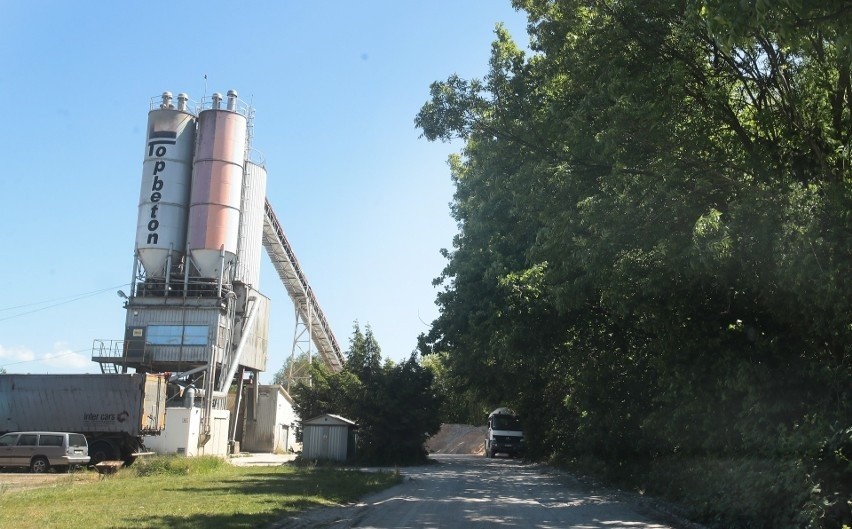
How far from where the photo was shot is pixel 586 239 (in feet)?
49.9

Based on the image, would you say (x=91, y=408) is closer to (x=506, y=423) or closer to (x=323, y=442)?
(x=323, y=442)

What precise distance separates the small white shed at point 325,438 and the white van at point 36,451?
34.8 feet

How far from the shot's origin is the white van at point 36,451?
2642 centimetres

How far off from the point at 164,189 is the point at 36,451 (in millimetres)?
18269

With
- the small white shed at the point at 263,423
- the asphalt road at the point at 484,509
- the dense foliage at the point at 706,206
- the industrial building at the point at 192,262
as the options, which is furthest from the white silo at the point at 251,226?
the dense foliage at the point at 706,206

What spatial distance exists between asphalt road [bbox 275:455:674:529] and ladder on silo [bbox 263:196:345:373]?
2803cm

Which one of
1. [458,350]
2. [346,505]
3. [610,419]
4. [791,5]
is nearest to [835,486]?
[791,5]

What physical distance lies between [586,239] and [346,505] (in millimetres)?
8109

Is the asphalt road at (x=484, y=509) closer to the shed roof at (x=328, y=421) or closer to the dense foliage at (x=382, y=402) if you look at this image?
the shed roof at (x=328, y=421)

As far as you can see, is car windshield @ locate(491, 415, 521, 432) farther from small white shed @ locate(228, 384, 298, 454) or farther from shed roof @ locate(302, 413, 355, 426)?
shed roof @ locate(302, 413, 355, 426)

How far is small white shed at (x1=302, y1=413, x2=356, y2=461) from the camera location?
113 ft

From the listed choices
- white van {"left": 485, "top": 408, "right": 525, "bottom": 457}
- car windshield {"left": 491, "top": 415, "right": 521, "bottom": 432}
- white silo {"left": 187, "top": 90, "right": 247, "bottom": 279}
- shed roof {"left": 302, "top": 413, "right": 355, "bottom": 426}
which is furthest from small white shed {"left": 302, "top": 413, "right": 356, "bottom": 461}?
white van {"left": 485, "top": 408, "right": 525, "bottom": 457}

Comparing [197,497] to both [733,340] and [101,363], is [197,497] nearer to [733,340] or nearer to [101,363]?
[733,340]

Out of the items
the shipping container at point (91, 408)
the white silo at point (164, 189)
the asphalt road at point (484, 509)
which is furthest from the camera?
the white silo at point (164, 189)
